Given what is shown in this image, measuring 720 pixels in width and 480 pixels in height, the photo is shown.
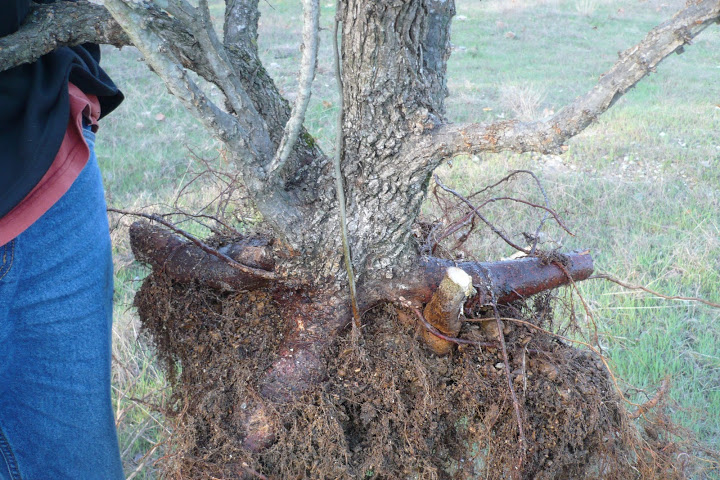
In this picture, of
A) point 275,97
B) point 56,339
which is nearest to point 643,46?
point 275,97

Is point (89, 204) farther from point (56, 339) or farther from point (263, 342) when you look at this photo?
point (263, 342)

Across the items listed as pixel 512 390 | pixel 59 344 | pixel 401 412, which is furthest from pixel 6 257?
pixel 512 390

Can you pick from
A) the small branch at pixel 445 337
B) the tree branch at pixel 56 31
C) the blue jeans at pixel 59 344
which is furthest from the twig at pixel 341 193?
the blue jeans at pixel 59 344

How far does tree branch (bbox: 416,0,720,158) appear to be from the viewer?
779 millimetres

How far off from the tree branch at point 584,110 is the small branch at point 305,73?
27 cm

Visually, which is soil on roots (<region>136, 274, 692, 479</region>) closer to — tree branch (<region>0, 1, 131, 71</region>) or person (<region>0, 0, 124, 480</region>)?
person (<region>0, 0, 124, 480</region>)

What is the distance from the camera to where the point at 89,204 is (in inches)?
46.3

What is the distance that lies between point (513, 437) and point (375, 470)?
0.32m

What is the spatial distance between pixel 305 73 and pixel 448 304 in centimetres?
57

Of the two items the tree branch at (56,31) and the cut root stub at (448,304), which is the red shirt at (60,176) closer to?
the tree branch at (56,31)

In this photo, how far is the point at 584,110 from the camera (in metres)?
0.88

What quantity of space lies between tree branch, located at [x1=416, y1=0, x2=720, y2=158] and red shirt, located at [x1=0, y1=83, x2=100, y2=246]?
0.70 meters

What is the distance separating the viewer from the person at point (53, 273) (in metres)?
1.00

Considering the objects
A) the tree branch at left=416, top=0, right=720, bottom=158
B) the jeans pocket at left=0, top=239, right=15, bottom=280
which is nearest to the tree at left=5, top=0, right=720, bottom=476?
the tree branch at left=416, top=0, right=720, bottom=158
